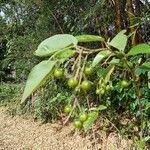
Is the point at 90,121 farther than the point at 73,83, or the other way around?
the point at 90,121

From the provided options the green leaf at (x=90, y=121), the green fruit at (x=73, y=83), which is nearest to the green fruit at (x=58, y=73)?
the green fruit at (x=73, y=83)

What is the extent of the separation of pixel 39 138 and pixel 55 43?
577cm

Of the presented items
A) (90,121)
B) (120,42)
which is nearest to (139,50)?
(120,42)

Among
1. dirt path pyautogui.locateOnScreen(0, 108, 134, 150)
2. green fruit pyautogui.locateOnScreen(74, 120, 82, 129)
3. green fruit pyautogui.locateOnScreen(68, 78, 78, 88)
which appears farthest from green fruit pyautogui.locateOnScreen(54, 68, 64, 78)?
dirt path pyautogui.locateOnScreen(0, 108, 134, 150)

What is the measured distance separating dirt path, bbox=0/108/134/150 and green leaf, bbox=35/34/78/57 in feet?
14.3

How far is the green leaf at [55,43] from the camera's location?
2.40 feet

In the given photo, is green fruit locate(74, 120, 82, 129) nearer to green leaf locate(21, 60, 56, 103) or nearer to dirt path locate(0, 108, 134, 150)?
green leaf locate(21, 60, 56, 103)

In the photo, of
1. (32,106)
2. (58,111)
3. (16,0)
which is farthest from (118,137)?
(16,0)

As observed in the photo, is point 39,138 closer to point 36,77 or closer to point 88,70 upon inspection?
point 88,70

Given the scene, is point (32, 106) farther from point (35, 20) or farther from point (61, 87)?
point (35, 20)

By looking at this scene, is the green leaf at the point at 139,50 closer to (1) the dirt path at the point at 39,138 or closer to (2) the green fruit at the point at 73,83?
(2) the green fruit at the point at 73,83

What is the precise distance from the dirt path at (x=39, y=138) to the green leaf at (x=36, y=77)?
441 centimetres

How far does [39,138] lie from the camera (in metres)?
6.39

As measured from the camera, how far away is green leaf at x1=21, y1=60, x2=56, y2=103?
633 mm
